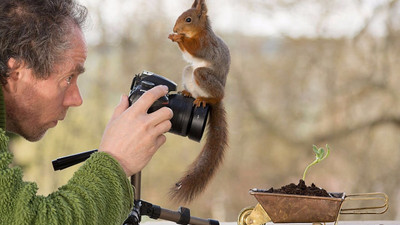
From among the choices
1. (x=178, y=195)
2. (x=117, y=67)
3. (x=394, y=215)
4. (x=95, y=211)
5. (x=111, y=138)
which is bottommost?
(x=95, y=211)

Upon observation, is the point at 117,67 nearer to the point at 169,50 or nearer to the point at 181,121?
the point at 169,50

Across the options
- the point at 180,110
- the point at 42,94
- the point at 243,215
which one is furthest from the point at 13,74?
the point at 243,215

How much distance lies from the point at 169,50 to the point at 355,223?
214cm

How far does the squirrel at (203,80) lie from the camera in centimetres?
127

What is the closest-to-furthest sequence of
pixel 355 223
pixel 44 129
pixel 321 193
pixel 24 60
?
1. pixel 24 60
2. pixel 44 129
3. pixel 321 193
4. pixel 355 223

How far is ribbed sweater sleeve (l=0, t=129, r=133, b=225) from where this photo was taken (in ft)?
2.54

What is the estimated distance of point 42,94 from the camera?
98cm

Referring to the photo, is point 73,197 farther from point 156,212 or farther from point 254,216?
point 156,212

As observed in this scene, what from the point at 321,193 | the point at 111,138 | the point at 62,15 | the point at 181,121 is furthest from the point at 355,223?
the point at 62,15

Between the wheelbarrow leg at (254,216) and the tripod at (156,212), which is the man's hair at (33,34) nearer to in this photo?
the tripod at (156,212)

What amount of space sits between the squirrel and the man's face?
32 cm

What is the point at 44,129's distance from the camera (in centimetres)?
105

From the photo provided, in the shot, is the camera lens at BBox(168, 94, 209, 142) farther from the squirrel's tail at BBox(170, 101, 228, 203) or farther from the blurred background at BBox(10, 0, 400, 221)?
the blurred background at BBox(10, 0, 400, 221)

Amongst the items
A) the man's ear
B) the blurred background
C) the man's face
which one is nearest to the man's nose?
the man's face
